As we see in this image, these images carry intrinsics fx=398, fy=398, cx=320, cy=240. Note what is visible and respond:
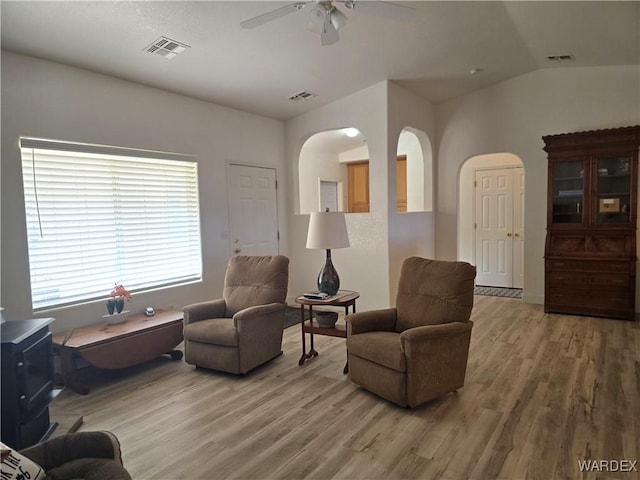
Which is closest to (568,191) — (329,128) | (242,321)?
(329,128)

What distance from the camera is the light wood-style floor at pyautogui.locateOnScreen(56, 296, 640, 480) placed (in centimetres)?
213

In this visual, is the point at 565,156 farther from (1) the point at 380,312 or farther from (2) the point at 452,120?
(1) the point at 380,312

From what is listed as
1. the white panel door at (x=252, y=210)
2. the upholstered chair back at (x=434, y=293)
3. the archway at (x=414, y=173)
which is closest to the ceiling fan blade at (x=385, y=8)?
the upholstered chair back at (x=434, y=293)

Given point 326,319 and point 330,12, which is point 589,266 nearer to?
point 326,319

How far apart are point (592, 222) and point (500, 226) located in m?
1.88

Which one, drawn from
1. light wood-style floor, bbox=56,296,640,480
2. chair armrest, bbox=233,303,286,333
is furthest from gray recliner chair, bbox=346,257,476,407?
chair armrest, bbox=233,303,286,333

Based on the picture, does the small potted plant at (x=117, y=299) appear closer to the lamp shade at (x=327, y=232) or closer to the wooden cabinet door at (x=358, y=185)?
the lamp shade at (x=327, y=232)

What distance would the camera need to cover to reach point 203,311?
3627mm

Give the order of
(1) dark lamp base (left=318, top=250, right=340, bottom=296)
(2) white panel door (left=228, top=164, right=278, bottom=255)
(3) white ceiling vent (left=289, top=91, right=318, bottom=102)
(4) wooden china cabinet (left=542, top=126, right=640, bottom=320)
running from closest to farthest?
1. (1) dark lamp base (left=318, top=250, right=340, bottom=296)
2. (4) wooden china cabinet (left=542, top=126, right=640, bottom=320)
3. (3) white ceiling vent (left=289, top=91, right=318, bottom=102)
4. (2) white panel door (left=228, top=164, right=278, bottom=255)

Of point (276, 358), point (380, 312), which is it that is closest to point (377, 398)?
point (380, 312)

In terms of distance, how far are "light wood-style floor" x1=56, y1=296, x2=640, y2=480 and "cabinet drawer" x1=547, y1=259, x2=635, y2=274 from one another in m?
1.25

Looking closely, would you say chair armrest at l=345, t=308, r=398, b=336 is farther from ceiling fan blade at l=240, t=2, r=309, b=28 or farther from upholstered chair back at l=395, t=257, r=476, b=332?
ceiling fan blade at l=240, t=2, r=309, b=28

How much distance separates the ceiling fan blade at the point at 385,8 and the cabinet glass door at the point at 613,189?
3682mm

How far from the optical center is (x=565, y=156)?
497cm
